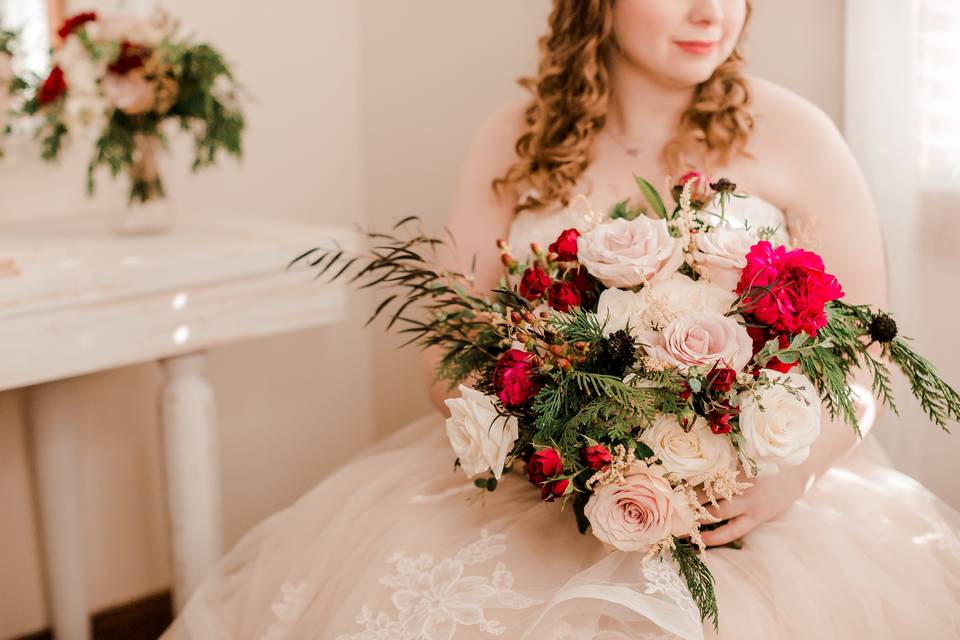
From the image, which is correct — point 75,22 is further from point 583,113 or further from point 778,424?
point 778,424

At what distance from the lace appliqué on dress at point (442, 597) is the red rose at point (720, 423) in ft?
0.98

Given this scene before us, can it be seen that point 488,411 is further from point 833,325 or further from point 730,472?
point 833,325

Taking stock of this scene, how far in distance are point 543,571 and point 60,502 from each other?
55.9 inches

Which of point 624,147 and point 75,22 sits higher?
point 75,22

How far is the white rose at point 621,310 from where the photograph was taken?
1.14 meters

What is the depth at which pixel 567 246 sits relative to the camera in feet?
4.04

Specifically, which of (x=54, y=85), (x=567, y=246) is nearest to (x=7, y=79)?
(x=54, y=85)

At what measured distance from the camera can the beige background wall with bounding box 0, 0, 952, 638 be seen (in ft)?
7.87

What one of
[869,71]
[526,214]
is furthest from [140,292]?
[869,71]

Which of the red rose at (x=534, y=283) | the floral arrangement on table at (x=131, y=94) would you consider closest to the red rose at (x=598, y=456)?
the red rose at (x=534, y=283)

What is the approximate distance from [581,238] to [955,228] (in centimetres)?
79

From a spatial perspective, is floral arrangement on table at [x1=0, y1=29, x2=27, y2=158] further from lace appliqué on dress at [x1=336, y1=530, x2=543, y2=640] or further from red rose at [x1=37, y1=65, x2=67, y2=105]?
lace appliqué on dress at [x1=336, y1=530, x2=543, y2=640]

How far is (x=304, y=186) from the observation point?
2.76 metres

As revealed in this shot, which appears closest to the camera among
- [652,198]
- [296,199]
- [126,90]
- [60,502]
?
[652,198]
